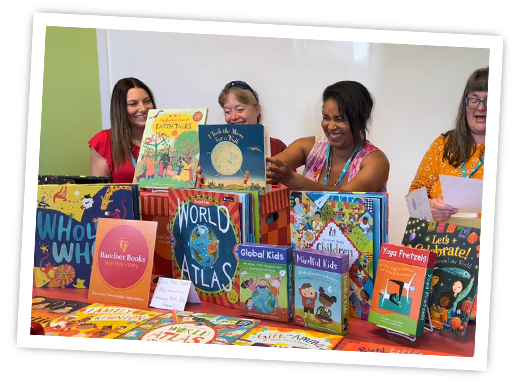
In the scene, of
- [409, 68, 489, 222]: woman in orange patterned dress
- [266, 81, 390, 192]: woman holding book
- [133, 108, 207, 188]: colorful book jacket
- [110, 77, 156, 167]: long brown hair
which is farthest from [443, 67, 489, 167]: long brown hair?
[110, 77, 156, 167]: long brown hair

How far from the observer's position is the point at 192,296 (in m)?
2.10

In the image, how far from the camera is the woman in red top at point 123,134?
10.7ft

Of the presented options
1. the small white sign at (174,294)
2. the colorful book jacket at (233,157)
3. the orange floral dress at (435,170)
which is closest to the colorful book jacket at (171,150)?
the colorful book jacket at (233,157)

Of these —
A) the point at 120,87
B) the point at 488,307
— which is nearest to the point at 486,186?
the point at 488,307

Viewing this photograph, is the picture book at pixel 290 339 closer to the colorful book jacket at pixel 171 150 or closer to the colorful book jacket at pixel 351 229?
the colorful book jacket at pixel 351 229

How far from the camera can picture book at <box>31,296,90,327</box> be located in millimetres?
1975

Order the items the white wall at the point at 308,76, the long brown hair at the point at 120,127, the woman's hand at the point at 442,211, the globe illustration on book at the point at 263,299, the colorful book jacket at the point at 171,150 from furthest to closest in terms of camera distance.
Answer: the white wall at the point at 308,76 < the long brown hair at the point at 120,127 < the colorful book jacket at the point at 171,150 < the woman's hand at the point at 442,211 < the globe illustration on book at the point at 263,299

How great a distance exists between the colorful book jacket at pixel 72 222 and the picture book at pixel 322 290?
0.88m

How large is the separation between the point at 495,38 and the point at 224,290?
4.84 feet

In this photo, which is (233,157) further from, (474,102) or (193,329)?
(474,102)

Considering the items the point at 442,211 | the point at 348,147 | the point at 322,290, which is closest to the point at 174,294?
the point at 322,290

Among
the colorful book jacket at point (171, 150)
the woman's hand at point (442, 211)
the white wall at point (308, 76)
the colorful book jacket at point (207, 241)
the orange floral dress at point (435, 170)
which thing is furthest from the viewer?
the white wall at point (308, 76)

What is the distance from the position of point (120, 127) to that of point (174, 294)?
61.4 inches

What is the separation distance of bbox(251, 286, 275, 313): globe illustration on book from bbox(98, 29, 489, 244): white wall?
233 centimetres
